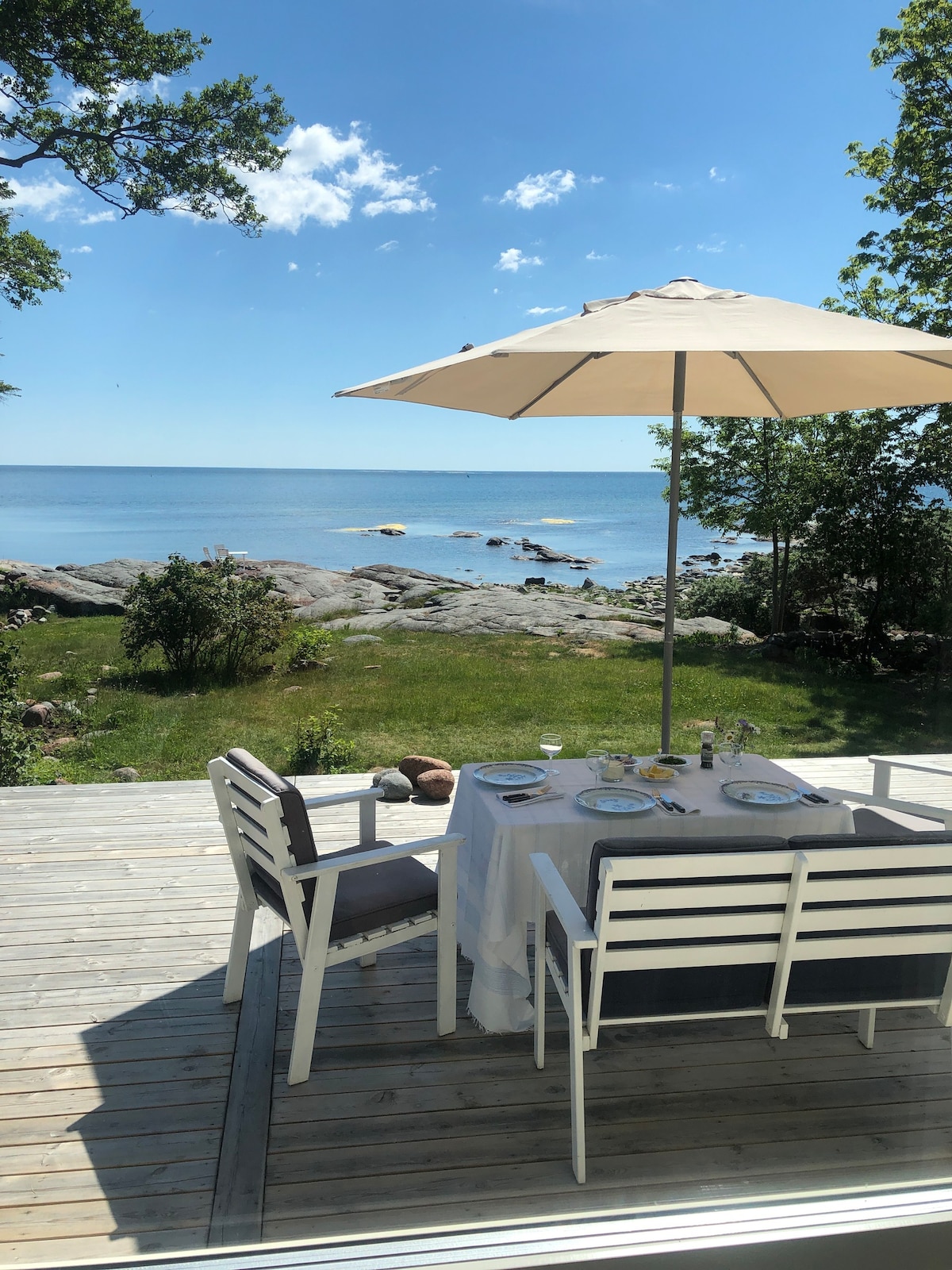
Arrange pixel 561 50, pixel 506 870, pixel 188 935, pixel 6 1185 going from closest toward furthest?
pixel 6 1185
pixel 506 870
pixel 188 935
pixel 561 50

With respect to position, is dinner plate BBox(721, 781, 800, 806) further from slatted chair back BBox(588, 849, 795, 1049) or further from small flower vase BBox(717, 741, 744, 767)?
slatted chair back BBox(588, 849, 795, 1049)

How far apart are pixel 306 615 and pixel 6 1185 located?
1068cm

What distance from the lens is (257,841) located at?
2.51 m

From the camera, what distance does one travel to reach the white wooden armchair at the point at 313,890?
2.36m

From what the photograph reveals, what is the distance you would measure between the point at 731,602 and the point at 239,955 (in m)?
10.7

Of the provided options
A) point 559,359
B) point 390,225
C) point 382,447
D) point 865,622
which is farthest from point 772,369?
point 382,447

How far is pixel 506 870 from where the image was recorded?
2.58 m

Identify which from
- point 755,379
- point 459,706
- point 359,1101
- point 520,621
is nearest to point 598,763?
point 359,1101

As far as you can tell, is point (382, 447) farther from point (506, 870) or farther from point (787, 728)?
point (506, 870)

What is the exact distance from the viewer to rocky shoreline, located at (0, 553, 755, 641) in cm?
1087

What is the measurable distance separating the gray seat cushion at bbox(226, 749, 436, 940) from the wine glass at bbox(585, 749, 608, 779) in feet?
2.25

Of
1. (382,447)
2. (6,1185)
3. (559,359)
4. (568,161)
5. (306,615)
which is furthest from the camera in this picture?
(382,447)

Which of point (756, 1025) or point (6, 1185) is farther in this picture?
point (756, 1025)

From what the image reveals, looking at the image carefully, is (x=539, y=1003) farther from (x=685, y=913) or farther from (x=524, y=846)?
(x=685, y=913)
